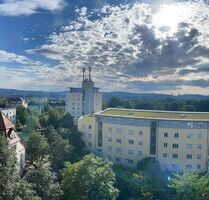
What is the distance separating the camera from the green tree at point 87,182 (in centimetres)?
3108

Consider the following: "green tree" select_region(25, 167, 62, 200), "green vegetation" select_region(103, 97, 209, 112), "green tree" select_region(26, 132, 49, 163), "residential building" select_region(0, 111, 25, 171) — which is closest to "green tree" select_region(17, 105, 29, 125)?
"green vegetation" select_region(103, 97, 209, 112)

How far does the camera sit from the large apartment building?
1976 inches

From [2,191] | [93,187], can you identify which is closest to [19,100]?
[93,187]

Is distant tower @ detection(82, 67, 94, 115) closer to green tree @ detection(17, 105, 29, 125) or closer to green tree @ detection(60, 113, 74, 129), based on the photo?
green tree @ detection(17, 105, 29, 125)

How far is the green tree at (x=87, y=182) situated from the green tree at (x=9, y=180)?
970 cm

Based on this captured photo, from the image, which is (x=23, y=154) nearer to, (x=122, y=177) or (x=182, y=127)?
(x=122, y=177)

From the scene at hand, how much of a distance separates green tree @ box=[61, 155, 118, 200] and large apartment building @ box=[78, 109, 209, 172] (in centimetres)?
1935

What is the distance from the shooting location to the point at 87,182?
102 feet

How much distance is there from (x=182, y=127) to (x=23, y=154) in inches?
837

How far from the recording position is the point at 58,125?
62.7 m

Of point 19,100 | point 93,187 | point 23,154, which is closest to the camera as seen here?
point 93,187

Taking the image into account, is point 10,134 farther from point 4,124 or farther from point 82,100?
point 82,100

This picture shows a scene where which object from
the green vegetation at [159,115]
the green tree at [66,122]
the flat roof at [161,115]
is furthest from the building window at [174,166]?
the green tree at [66,122]

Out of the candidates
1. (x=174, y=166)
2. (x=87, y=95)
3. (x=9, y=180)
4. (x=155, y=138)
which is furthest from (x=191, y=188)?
(x=87, y=95)
